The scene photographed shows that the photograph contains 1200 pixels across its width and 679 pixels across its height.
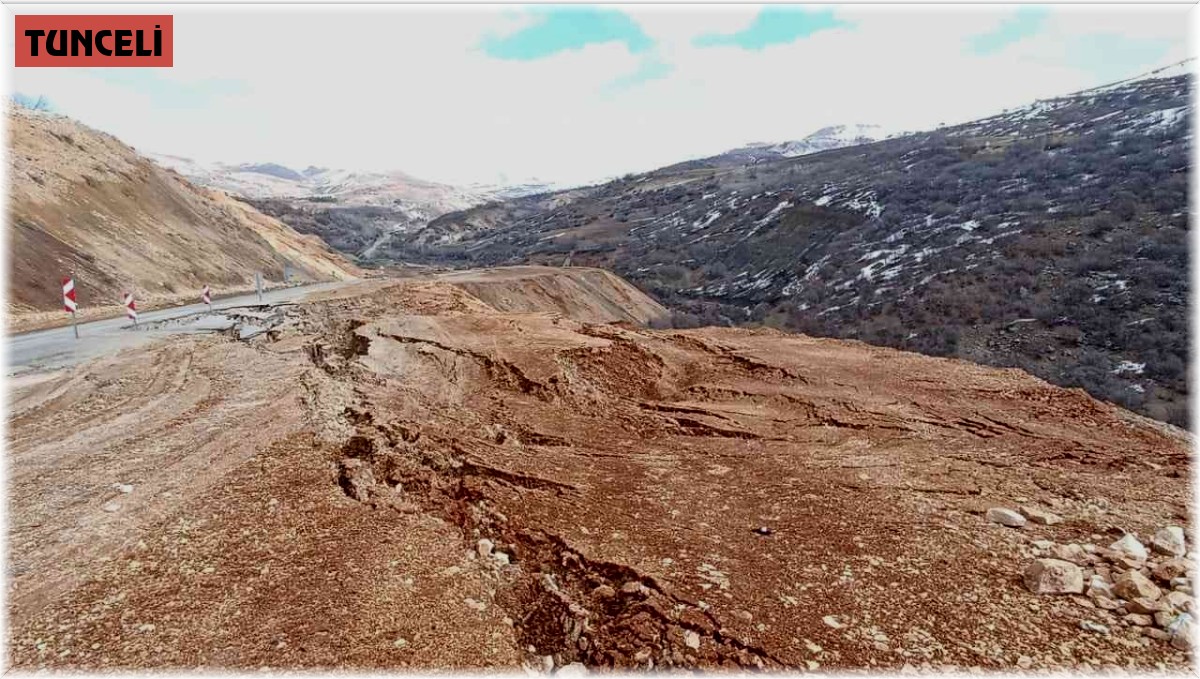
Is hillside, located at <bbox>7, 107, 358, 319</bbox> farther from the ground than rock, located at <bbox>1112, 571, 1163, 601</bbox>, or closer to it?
farther from the ground

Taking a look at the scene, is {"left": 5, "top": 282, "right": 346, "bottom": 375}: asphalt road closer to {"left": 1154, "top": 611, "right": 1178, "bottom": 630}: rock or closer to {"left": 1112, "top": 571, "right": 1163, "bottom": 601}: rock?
{"left": 1112, "top": 571, "right": 1163, "bottom": 601}: rock

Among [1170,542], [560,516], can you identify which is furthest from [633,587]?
[1170,542]

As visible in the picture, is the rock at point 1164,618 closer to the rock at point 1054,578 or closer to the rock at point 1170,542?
the rock at point 1054,578

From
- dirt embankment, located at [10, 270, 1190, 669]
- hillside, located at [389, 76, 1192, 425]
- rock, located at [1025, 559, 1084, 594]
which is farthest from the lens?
hillside, located at [389, 76, 1192, 425]

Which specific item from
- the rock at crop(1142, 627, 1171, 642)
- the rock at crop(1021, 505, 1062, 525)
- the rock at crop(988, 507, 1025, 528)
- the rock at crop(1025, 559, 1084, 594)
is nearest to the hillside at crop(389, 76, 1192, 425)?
the rock at crop(1021, 505, 1062, 525)

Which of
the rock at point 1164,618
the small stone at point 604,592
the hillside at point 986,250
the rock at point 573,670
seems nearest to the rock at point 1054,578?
the rock at point 1164,618

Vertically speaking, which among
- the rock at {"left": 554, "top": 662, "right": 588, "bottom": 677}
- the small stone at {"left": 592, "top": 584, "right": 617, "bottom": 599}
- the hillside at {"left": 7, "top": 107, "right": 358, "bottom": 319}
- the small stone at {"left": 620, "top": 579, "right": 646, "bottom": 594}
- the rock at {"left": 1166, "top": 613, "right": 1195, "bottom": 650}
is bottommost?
the rock at {"left": 554, "top": 662, "right": 588, "bottom": 677}
